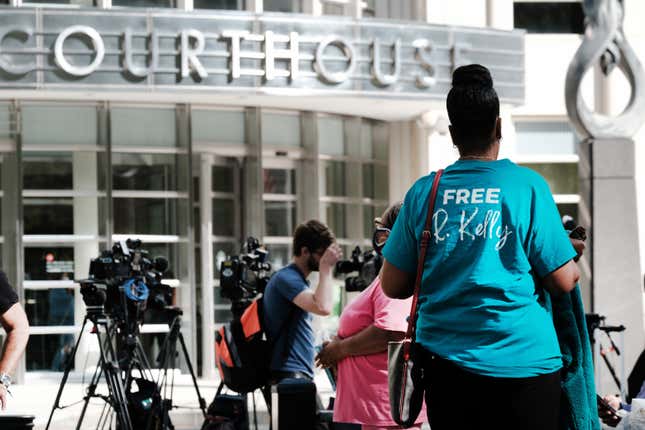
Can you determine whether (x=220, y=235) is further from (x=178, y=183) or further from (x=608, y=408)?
(x=608, y=408)

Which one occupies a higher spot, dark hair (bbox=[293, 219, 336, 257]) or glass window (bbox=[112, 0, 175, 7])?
glass window (bbox=[112, 0, 175, 7])

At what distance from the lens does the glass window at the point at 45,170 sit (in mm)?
16781

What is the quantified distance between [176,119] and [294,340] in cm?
948

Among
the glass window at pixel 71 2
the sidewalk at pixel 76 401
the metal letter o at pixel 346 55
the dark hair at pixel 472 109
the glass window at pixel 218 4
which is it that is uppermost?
the glass window at pixel 218 4

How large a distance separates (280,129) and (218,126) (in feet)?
2.99

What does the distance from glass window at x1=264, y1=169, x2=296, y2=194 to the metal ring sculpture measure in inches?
207

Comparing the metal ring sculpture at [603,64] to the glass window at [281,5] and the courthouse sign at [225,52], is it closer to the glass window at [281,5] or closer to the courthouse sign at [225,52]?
the courthouse sign at [225,52]

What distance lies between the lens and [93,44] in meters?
15.8

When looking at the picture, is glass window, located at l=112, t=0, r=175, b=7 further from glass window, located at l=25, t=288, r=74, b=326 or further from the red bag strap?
the red bag strap

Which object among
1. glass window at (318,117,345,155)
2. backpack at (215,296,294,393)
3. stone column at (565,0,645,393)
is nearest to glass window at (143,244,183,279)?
glass window at (318,117,345,155)

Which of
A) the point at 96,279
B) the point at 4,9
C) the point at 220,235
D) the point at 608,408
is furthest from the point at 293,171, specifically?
the point at 608,408

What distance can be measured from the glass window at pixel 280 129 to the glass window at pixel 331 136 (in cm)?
41

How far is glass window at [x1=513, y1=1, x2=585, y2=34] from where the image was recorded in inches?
844

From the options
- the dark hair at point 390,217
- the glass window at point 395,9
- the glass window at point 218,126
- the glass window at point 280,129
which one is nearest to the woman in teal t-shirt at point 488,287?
the dark hair at point 390,217
